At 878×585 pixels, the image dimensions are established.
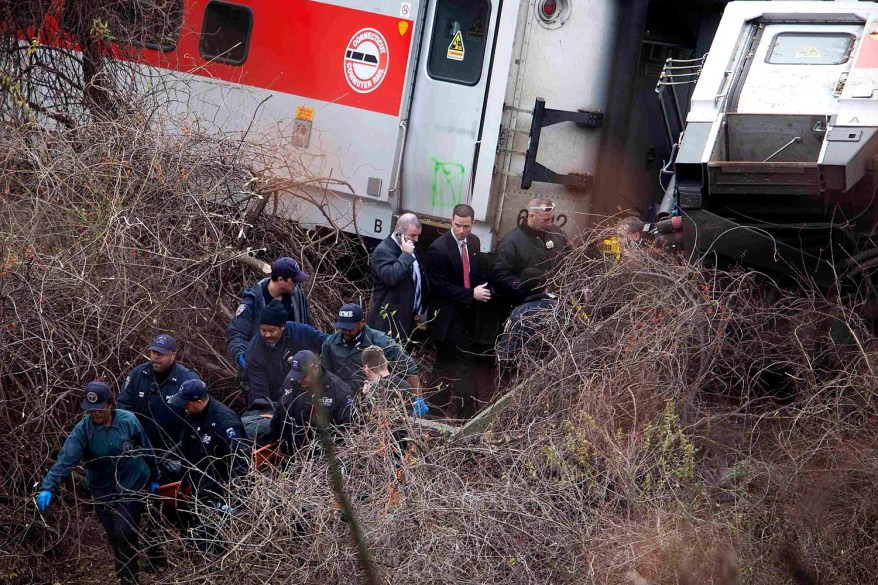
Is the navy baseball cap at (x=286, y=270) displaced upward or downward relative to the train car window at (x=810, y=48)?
downward

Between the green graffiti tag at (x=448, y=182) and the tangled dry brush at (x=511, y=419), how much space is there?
1.64 meters

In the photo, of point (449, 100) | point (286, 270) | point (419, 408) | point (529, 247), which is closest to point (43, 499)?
point (419, 408)

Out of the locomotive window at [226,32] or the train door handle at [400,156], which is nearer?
the train door handle at [400,156]

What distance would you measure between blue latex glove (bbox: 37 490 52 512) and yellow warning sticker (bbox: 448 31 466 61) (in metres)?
5.10

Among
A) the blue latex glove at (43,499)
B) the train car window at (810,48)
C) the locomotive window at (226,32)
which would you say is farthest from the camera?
the locomotive window at (226,32)

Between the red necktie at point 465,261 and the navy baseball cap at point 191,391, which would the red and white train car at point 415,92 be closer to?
the red necktie at point 465,261

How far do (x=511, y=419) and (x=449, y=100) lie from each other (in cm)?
371

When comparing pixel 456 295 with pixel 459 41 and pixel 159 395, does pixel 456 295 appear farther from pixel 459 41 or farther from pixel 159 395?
pixel 159 395

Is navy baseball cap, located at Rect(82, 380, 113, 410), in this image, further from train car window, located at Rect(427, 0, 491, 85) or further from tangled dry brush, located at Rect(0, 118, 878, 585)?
train car window, located at Rect(427, 0, 491, 85)

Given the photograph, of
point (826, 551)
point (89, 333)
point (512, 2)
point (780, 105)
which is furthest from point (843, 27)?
point (89, 333)

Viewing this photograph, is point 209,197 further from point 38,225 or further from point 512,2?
point 512,2

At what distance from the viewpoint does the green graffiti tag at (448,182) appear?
9336 millimetres

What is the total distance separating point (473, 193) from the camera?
30.2 feet

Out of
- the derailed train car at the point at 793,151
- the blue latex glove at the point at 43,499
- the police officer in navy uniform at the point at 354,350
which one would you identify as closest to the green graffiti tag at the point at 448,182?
the derailed train car at the point at 793,151
